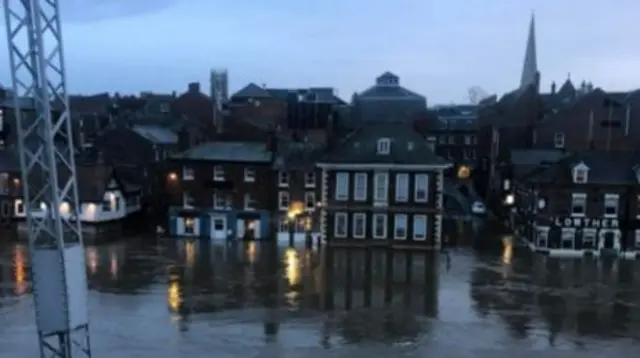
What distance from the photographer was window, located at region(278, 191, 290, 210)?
49875mm

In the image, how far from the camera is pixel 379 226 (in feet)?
151

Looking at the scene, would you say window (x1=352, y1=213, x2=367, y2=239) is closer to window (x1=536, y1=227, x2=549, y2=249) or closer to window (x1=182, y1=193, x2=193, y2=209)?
window (x1=536, y1=227, x2=549, y2=249)

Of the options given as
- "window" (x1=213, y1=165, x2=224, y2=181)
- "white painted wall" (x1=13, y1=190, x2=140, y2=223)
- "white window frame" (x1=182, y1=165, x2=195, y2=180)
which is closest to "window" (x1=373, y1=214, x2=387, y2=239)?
"window" (x1=213, y1=165, x2=224, y2=181)

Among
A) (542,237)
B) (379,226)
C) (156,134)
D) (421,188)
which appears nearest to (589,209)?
(542,237)

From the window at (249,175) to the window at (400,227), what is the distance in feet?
36.9

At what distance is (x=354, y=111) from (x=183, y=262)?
4012 cm

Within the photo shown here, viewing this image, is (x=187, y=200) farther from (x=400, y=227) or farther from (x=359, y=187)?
Result: (x=400, y=227)

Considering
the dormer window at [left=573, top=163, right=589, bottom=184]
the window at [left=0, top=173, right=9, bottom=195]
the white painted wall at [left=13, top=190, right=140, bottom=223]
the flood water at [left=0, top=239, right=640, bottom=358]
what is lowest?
the flood water at [left=0, top=239, right=640, bottom=358]

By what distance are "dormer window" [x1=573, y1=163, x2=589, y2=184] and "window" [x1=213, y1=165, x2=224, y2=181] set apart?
2461 cm

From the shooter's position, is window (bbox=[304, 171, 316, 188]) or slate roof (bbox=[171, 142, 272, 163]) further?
slate roof (bbox=[171, 142, 272, 163])

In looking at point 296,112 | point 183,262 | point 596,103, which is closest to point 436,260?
point 183,262

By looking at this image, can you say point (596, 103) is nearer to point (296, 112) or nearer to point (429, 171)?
point (429, 171)

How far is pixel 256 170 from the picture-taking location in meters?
49.9

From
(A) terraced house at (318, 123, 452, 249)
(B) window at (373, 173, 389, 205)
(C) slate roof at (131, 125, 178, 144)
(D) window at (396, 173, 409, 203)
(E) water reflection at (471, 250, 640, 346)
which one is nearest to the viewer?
(E) water reflection at (471, 250, 640, 346)
